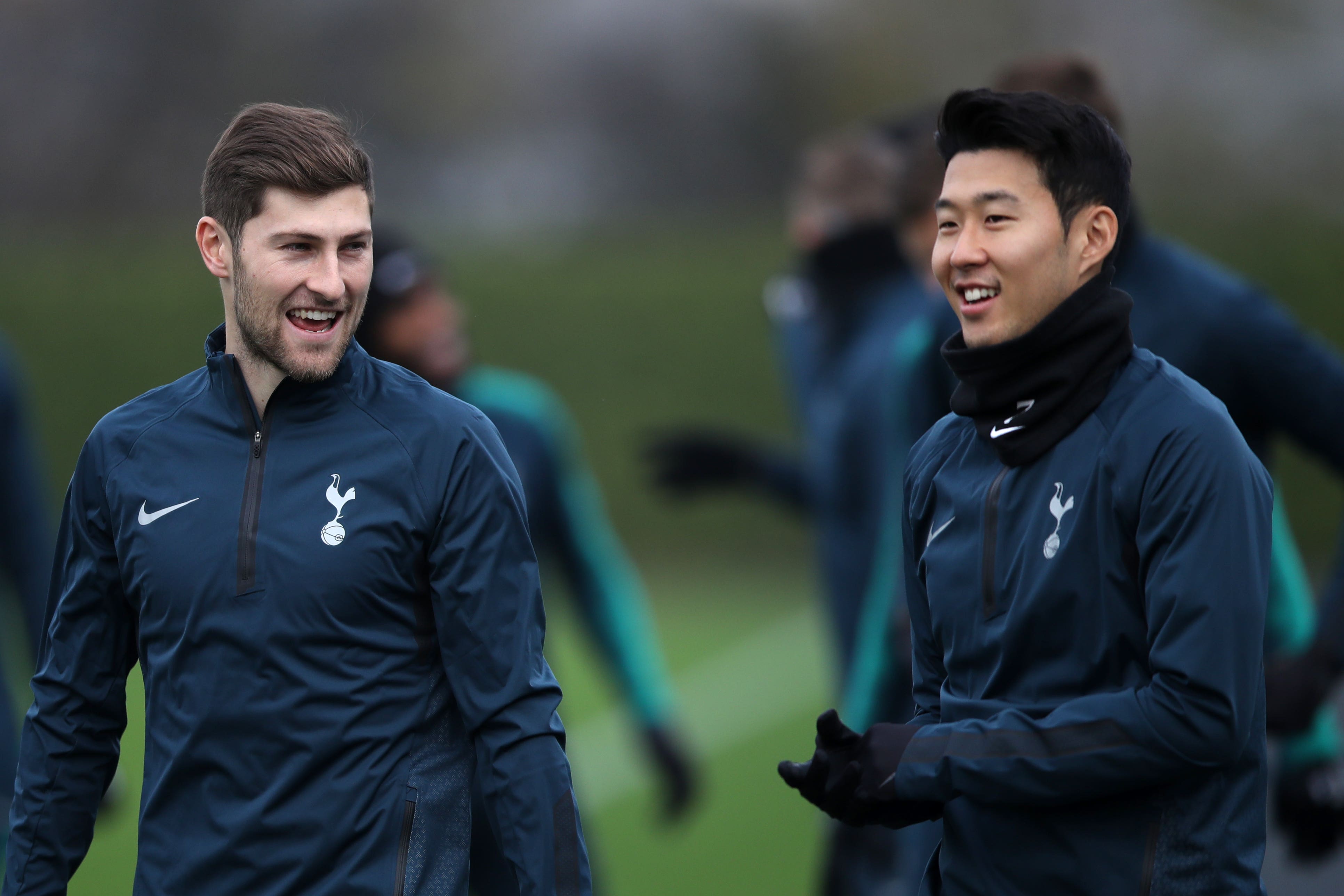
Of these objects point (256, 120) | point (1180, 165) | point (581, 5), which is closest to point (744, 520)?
point (1180, 165)

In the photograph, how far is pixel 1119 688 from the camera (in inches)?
92.5

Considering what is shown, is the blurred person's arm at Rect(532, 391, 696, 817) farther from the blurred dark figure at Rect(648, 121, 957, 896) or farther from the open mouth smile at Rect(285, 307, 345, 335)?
the open mouth smile at Rect(285, 307, 345, 335)

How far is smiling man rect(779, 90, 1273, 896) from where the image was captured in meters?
2.26

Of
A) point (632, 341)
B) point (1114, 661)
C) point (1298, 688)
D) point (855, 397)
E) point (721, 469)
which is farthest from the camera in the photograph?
point (632, 341)

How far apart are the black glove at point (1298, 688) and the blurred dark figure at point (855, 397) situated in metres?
1.02

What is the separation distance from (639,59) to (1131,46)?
662cm

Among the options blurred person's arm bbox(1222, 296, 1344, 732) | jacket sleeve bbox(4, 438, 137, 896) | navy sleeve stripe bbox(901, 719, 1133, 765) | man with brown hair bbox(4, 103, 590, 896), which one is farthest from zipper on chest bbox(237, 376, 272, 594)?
blurred person's arm bbox(1222, 296, 1344, 732)

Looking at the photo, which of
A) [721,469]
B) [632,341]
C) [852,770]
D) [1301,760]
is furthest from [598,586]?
[632,341]

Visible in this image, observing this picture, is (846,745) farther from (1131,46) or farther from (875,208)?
(1131,46)

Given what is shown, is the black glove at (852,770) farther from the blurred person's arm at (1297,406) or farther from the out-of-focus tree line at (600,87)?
the out-of-focus tree line at (600,87)

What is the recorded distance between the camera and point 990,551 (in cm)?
247

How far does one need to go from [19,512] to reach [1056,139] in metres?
2.97

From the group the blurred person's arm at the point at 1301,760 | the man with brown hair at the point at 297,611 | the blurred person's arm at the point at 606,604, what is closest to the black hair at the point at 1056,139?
the man with brown hair at the point at 297,611

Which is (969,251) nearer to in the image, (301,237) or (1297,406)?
(301,237)
